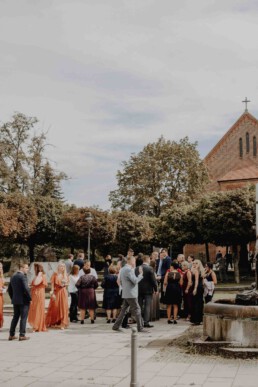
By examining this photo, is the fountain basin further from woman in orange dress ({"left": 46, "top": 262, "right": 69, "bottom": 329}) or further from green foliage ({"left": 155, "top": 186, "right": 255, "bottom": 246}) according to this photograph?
green foliage ({"left": 155, "top": 186, "right": 255, "bottom": 246})

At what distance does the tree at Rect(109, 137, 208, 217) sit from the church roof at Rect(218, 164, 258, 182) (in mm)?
6418

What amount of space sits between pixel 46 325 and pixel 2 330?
1192 millimetres

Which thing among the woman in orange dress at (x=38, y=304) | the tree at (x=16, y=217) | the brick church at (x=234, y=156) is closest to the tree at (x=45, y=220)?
the tree at (x=16, y=217)

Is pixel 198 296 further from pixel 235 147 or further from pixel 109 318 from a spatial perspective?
pixel 235 147

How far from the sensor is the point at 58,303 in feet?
53.1

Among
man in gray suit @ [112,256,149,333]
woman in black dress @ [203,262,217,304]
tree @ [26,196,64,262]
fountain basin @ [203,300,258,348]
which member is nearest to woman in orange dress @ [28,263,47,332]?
man in gray suit @ [112,256,149,333]

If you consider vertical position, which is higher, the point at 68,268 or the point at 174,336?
the point at 68,268

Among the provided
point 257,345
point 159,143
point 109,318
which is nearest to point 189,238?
point 159,143

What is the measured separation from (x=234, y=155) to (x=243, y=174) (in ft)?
9.09

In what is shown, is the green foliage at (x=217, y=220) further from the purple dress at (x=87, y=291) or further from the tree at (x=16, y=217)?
the purple dress at (x=87, y=291)

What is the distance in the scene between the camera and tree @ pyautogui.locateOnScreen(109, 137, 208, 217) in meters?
60.2

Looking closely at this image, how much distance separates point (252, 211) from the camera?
140ft

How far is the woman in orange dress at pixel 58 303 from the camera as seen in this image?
16.0 meters

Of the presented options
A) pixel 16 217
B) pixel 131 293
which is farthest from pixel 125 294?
pixel 16 217
